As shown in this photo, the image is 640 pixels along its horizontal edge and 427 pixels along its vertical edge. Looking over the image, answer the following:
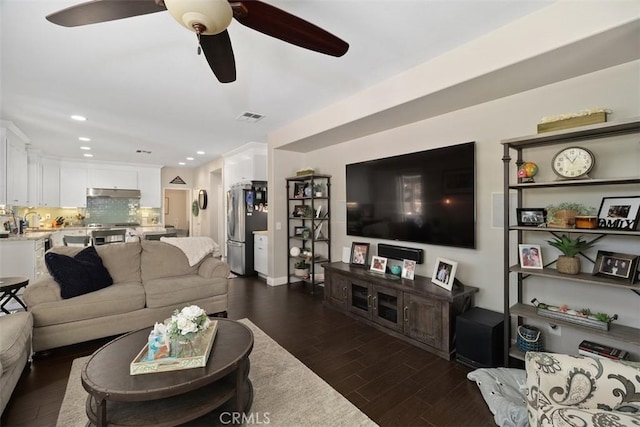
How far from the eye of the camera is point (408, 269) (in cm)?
327

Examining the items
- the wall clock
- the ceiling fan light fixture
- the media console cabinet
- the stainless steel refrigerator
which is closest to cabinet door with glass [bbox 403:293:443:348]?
the media console cabinet

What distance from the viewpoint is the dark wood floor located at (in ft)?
6.17

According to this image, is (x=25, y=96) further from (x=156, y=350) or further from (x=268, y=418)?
(x=268, y=418)

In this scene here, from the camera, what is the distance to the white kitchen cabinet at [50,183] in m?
6.59

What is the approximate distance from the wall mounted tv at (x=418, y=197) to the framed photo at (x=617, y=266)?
90 centimetres

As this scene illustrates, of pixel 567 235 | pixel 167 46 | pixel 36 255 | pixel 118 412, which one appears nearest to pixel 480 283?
pixel 567 235

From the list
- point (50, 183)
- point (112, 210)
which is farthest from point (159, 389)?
point (112, 210)

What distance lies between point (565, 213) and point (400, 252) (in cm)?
170

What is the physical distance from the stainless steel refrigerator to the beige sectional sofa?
1.87 metres

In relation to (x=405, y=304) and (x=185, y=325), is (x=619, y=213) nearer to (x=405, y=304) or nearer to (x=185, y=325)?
(x=405, y=304)

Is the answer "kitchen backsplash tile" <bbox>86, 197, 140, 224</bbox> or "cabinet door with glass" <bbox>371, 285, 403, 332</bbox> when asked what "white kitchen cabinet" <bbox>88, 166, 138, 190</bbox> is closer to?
"kitchen backsplash tile" <bbox>86, 197, 140, 224</bbox>

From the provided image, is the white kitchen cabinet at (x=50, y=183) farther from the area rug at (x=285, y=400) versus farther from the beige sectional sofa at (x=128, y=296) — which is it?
the area rug at (x=285, y=400)

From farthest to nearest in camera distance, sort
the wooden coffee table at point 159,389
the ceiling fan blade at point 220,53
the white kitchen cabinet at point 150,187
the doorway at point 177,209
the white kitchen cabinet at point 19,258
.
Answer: the doorway at point 177,209
the white kitchen cabinet at point 150,187
the white kitchen cabinet at point 19,258
the ceiling fan blade at point 220,53
the wooden coffee table at point 159,389
